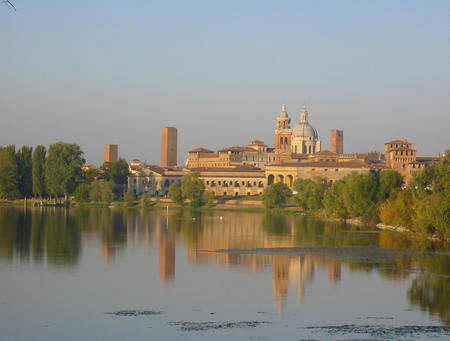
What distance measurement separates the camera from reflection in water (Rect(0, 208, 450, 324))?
1948 cm

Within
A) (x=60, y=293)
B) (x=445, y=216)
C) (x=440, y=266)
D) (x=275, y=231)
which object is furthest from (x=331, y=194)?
(x=60, y=293)

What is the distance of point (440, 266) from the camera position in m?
21.7

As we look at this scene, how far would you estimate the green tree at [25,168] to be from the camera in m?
59.9

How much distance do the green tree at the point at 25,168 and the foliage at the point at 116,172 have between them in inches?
564

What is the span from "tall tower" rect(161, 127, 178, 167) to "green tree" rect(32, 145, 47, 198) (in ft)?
136

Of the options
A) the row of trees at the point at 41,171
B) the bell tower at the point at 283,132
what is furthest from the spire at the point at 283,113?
the row of trees at the point at 41,171

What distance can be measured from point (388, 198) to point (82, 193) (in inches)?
1118

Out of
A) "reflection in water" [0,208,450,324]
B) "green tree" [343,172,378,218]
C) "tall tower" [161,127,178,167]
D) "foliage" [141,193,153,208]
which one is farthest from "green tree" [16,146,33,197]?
"tall tower" [161,127,178,167]

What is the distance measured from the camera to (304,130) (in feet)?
321

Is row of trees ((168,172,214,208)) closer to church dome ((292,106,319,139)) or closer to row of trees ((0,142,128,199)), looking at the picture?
row of trees ((0,142,128,199))

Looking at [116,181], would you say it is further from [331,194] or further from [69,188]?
[331,194]

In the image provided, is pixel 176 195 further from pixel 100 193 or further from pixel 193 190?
pixel 100 193

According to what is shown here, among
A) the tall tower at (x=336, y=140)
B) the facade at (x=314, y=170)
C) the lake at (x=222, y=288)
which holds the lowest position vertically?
the lake at (x=222, y=288)

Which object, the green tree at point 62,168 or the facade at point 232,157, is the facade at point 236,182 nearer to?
the facade at point 232,157
